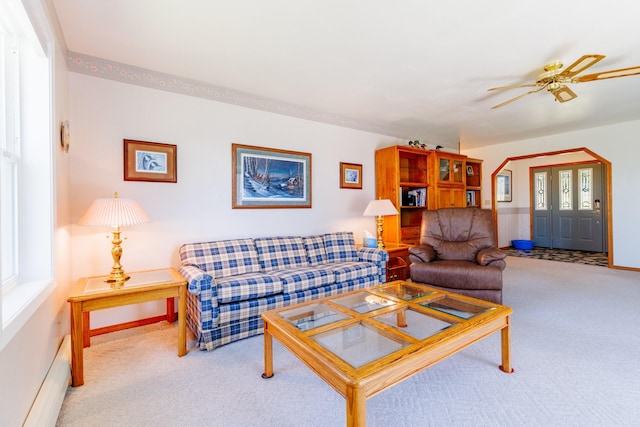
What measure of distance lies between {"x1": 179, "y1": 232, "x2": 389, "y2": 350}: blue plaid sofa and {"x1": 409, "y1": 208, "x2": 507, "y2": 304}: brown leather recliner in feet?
1.61

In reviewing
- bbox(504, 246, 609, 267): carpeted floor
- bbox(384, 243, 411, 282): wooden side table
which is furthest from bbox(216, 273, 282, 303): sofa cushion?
bbox(504, 246, 609, 267): carpeted floor

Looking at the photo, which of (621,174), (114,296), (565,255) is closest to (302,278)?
(114,296)

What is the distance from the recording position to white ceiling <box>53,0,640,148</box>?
1.87 meters

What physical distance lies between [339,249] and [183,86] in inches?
91.6

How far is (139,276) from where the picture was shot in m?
2.35

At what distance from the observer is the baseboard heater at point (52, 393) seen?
1.32 meters

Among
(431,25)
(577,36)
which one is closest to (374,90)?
(431,25)

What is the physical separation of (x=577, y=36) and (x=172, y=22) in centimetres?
290

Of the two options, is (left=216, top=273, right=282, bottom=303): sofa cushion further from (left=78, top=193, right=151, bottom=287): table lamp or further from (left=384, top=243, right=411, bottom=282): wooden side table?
(left=384, top=243, right=411, bottom=282): wooden side table

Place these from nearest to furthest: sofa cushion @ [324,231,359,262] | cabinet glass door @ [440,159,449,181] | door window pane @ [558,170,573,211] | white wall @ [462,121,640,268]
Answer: sofa cushion @ [324,231,359,262] < white wall @ [462,121,640,268] < cabinet glass door @ [440,159,449,181] < door window pane @ [558,170,573,211]

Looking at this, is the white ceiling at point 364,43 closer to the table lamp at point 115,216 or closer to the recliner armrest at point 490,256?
the table lamp at point 115,216

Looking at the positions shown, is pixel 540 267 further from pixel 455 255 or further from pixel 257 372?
pixel 257 372

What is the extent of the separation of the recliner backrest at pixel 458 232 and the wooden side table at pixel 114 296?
2.81 meters

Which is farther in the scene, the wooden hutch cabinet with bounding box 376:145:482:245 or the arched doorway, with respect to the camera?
the arched doorway
